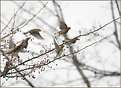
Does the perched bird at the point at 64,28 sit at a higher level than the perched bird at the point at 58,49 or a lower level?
higher

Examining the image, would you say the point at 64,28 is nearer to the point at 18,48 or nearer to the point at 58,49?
the point at 58,49

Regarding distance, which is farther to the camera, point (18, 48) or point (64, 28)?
point (64, 28)

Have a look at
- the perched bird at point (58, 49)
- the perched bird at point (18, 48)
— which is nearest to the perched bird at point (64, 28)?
the perched bird at point (58, 49)

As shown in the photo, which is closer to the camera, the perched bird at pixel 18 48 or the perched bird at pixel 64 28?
the perched bird at pixel 18 48

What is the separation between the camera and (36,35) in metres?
1.84

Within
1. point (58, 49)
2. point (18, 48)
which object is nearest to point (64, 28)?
point (58, 49)

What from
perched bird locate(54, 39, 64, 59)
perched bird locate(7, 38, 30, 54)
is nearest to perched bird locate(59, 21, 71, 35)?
perched bird locate(54, 39, 64, 59)

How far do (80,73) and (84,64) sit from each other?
365mm

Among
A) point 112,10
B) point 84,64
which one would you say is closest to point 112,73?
point 84,64

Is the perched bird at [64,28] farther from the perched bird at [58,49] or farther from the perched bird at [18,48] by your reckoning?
the perched bird at [18,48]

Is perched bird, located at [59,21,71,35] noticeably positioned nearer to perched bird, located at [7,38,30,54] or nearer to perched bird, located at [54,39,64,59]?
perched bird, located at [54,39,64,59]

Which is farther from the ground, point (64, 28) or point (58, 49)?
point (64, 28)

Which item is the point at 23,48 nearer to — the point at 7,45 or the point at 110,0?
the point at 7,45

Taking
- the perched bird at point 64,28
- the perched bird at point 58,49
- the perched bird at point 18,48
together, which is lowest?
the perched bird at point 58,49
